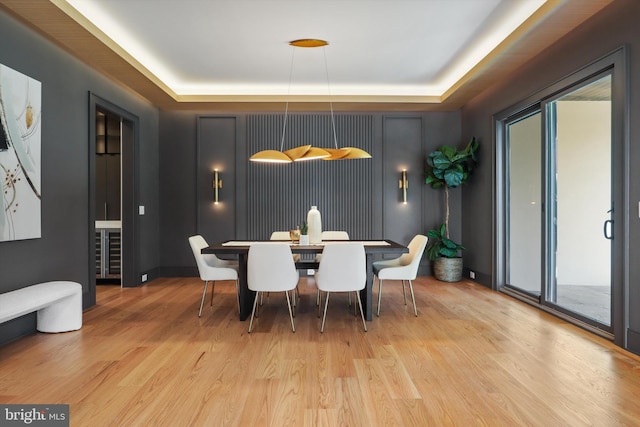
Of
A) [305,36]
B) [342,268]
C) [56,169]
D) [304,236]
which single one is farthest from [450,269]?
[56,169]

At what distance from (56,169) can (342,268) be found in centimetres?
308

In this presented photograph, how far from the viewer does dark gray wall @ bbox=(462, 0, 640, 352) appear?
3.05 m

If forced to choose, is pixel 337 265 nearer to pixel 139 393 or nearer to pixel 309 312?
pixel 309 312

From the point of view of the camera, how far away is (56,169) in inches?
159

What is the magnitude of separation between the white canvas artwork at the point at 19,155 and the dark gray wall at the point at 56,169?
11 cm

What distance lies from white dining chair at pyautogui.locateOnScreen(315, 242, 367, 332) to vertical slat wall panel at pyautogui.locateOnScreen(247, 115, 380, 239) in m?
3.12

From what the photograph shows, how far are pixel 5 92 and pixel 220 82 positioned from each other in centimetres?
312

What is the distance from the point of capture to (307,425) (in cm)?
204

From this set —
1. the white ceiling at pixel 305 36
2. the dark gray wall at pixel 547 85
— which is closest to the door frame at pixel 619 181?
the dark gray wall at pixel 547 85

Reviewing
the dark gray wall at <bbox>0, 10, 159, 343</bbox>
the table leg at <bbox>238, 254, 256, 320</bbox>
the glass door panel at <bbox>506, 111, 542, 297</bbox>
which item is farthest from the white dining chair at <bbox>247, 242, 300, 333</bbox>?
the glass door panel at <bbox>506, 111, 542, 297</bbox>

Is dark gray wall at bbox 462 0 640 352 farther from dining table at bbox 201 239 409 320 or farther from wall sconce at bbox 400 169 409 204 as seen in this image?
dining table at bbox 201 239 409 320

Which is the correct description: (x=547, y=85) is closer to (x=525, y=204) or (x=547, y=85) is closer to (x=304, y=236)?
(x=525, y=204)

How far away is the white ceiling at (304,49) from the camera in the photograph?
368 centimetres

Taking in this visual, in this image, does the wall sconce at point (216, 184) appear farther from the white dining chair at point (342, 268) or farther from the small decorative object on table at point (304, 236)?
the white dining chair at point (342, 268)
